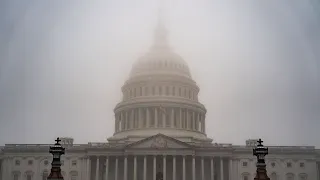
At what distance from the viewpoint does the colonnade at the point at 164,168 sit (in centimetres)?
9612

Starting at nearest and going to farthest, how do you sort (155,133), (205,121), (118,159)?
(118,159), (155,133), (205,121)

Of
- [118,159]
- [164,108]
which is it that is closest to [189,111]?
[164,108]

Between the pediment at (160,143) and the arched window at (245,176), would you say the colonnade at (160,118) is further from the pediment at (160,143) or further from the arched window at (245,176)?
the arched window at (245,176)

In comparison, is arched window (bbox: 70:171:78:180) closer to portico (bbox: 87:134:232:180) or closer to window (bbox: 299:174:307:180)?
portico (bbox: 87:134:232:180)

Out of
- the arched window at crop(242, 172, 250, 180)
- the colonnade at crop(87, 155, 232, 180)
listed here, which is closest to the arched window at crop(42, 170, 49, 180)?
the colonnade at crop(87, 155, 232, 180)

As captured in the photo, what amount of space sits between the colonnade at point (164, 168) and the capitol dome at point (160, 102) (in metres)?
7.48

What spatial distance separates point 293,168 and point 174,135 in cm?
2740

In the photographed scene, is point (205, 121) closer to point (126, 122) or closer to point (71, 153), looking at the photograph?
point (126, 122)

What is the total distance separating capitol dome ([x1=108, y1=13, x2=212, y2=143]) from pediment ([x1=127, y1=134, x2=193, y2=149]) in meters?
7.34

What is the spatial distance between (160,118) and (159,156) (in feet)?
48.9

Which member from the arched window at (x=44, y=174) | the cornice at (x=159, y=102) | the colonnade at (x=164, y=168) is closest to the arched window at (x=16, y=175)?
the arched window at (x=44, y=174)

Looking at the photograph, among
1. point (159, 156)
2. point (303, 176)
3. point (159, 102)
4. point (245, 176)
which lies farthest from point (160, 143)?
point (303, 176)

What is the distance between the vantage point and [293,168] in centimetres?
10081

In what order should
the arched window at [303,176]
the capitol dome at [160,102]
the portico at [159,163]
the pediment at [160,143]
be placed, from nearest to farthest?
the portico at [159,163]
the pediment at [160,143]
the arched window at [303,176]
the capitol dome at [160,102]
